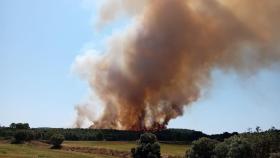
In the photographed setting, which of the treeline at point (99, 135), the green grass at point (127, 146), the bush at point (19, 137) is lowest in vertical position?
the green grass at point (127, 146)

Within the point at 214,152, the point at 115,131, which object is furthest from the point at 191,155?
the point at 115,131

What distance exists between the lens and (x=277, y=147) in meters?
92.9

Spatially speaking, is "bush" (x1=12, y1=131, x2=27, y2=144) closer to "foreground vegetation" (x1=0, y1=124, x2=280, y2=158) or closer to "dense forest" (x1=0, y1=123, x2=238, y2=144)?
"foreground vegetation" (x1=0, y1=124, x2=280, y2=158)

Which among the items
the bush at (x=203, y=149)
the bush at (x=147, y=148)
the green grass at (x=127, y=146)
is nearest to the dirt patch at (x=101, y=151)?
the green grass at (x=127, y=146)

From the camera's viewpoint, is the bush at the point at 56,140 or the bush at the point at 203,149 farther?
the bush at the point at 56,140

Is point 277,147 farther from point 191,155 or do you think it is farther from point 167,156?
point 167,156

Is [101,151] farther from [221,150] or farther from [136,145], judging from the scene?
[221,150]

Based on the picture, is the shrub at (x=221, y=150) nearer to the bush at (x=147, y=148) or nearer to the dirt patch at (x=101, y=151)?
the bush at (x=147, y=148)

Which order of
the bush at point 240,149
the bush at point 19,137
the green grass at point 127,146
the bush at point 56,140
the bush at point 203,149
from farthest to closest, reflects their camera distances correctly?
the bush at point 19,137 → the bush at point 56,140 → the green grass at point 127,146 → the bush at point 203,149 → the bush at point 240,149

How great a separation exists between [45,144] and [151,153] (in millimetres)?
54579

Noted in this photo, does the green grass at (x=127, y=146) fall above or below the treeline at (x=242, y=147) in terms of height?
above

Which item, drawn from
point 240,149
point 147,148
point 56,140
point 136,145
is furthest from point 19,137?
point 240,149

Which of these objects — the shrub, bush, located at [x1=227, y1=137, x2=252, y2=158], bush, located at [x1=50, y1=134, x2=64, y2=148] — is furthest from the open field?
bush, located at [x1=227, y1=137, x2=252, y2=158]

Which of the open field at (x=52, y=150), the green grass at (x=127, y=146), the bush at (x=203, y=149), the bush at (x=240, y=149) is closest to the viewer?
the bush at (x=240, y=149)
